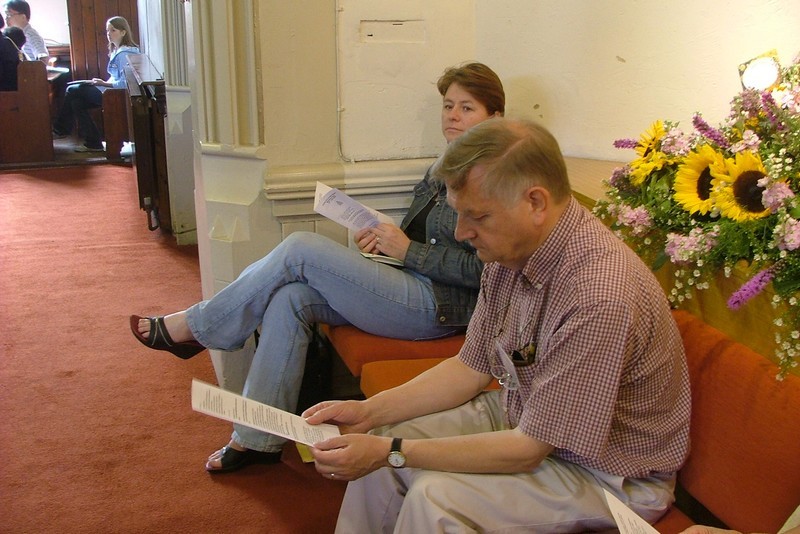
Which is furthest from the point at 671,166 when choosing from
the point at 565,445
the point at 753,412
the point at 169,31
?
the point at 169,31

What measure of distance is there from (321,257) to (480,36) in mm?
1125

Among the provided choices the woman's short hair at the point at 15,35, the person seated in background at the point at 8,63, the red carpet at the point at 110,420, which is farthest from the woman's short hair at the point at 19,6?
the red carpet at the point at 110,420

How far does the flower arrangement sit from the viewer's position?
1483 mm

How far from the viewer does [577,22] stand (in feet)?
9.14

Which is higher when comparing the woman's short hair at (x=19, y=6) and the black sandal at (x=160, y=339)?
the woman's short hair at (x=19, y=6)

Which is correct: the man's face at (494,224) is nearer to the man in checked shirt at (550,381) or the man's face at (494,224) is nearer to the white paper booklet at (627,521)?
the man in checked shirt at (550,381)

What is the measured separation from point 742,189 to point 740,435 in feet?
1.53

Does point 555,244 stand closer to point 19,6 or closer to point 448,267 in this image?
point 448,267

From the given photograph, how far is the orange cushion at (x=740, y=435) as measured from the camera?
4.90 ft

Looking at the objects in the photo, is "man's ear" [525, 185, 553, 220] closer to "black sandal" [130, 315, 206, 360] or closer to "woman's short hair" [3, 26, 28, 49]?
"black sandal" [130, 315, 206, 360]

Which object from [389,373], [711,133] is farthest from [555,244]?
[389,373]

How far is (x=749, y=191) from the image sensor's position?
158cm

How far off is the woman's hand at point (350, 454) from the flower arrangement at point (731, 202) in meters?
0.70

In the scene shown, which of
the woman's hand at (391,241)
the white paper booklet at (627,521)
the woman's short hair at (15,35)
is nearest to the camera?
the white paper booklet at (627,521)
